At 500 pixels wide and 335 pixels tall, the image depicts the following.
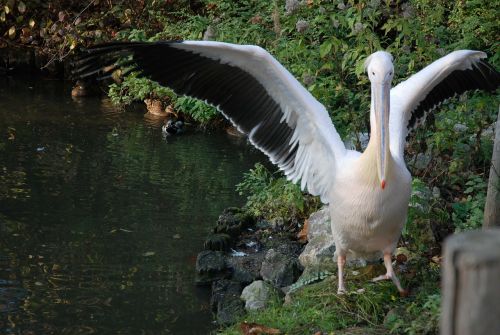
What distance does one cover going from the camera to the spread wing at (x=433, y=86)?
4.89 meters

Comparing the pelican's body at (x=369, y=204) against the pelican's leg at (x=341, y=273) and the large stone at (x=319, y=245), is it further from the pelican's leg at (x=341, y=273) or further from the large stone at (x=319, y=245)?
the large stone at (x=319, y=245)

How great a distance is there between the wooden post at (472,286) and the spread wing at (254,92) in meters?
3.43

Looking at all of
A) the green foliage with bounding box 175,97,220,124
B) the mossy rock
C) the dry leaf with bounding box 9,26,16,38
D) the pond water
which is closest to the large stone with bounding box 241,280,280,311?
the pond water

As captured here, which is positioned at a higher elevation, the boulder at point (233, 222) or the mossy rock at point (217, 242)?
the boulder at point (233, 222)

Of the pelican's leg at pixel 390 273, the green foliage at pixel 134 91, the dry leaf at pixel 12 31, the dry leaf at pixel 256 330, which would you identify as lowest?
the dry leaf at pixel 256 330

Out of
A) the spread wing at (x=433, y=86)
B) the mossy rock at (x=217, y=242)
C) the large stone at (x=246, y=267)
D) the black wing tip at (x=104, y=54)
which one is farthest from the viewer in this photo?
the mossy rock at (x=217, y=242)

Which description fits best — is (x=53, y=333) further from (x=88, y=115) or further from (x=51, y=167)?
(x=88, y=115)

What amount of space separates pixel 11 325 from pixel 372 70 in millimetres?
2692

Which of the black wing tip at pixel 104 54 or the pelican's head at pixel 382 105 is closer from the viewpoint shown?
the pelican's head at pixel 382 105

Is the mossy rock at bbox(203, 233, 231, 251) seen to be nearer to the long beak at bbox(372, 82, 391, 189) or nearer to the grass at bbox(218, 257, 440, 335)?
the grass at bbox(218, 257, 440, 335)

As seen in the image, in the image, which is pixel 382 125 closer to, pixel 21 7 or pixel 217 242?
pixel 217 242

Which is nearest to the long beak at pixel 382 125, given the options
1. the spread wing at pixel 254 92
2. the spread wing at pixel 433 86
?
the spread wing at pixel 433 86

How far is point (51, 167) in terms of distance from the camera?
27.6 ft

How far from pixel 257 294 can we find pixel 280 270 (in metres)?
0.47
